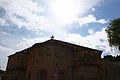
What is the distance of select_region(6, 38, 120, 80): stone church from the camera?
72.4 ft

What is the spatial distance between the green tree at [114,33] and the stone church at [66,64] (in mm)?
5405

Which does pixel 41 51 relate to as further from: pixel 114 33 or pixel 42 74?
pixel 114 33

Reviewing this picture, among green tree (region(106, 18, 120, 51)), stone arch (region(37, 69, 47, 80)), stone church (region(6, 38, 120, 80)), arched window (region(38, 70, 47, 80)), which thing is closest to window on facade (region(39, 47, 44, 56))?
stone church (region(6, 38, 120, 80))

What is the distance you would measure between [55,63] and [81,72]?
14.0 feet

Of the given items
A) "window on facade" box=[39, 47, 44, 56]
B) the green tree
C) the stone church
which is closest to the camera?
the stone church

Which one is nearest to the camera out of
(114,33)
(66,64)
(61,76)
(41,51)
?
(61,76)

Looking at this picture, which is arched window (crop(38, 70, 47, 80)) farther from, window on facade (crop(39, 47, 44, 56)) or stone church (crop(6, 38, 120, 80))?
window on facade (crop(39, 47, 44, 56))

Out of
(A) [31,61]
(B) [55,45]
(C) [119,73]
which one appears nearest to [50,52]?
(B) [55,45]

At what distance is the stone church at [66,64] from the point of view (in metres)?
22.1

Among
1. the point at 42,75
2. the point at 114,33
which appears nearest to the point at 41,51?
the point at 42,75

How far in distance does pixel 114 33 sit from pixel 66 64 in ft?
40.2

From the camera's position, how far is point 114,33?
2845 cm

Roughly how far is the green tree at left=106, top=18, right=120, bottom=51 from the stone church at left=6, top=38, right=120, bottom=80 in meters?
5.40

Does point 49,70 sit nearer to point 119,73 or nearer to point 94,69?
point 94,69
